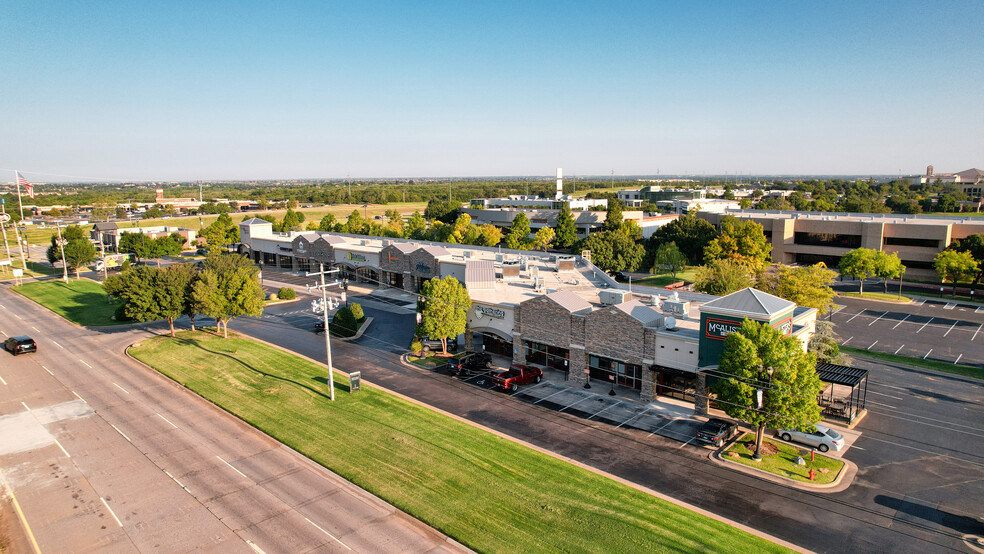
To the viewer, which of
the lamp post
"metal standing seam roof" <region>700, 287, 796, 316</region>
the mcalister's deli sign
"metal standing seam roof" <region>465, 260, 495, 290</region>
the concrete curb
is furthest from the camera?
"metal standing seam roof" <region>465, 260, 495, 290</region>

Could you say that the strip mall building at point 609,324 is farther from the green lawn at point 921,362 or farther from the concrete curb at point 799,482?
the green lawn at point 921,362

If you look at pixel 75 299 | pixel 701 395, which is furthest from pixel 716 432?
pixel 75 299

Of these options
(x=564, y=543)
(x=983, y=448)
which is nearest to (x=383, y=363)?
(x=564, y=543)

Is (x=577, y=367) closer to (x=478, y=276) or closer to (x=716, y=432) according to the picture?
(x=716, y=432)

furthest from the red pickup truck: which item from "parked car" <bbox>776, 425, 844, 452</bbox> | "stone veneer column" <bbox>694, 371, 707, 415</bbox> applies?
"parked car" <bbox>776, 425, 844, 452</bbox>

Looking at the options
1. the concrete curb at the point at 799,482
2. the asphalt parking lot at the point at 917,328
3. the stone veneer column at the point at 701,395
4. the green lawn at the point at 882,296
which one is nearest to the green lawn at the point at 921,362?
the asphalt parking lot at the point at 917,328

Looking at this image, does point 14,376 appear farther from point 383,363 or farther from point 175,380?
point 383,363

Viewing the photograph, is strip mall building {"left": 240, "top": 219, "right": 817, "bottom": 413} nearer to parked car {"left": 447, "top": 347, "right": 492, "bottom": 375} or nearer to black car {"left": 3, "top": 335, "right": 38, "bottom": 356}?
parked car {"left": 447, "top": 347, "right": 492, "bottom": 375}
